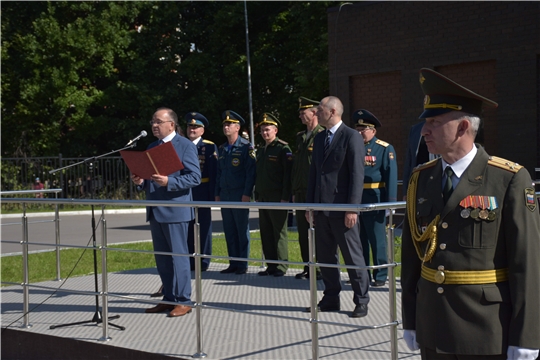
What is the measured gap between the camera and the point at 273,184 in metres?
9.24

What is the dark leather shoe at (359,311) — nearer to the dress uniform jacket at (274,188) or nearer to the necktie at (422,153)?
the necktie at (422,153)

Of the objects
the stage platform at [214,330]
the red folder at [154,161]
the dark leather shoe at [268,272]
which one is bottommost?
the stage platform at [214,330]

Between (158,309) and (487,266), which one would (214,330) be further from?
(487,266)

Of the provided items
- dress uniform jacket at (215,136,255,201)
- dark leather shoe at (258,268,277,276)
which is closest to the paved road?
dress uniform jacket at (215,136,255,201)

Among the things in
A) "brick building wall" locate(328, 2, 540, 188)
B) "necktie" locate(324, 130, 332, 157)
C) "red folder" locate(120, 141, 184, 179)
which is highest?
"brick building wall" locate(328, 2, 540, 188)

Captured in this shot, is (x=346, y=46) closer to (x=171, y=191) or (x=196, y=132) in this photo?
(x=196, y=132)

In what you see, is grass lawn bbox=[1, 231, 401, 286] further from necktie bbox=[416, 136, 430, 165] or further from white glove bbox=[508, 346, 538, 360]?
white glove bbox=[508, 346, 538, 360]

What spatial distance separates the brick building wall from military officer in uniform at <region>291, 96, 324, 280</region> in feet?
18.9

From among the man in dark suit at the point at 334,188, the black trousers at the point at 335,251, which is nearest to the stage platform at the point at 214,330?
the black trousers at the point at 335,251

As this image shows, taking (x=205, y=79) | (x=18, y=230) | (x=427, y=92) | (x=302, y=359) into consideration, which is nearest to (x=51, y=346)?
(x=302, y=359)

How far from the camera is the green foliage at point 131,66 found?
3162 cm

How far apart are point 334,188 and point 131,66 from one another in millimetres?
27698

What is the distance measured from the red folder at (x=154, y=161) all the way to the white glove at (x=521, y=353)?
403 cm

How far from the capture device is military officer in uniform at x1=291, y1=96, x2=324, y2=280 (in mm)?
8258
